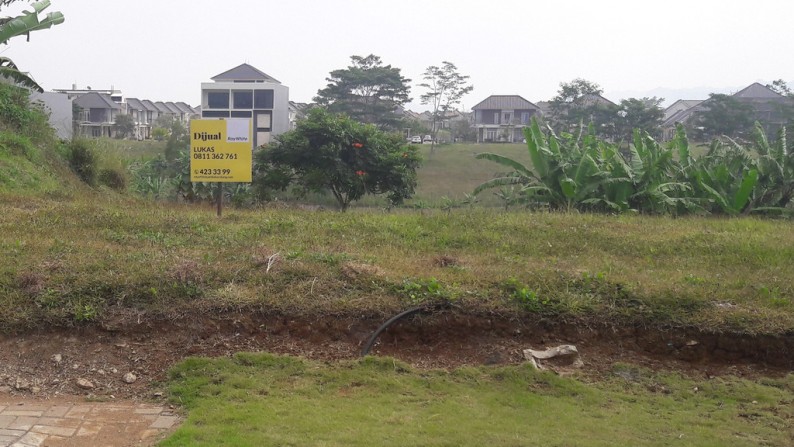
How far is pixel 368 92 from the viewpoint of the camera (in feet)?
150

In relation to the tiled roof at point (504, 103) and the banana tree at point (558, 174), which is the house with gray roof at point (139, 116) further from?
the banana tree at point (558, 174)

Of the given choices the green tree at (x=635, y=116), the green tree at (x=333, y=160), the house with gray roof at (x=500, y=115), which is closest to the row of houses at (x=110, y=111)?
the house with gray roof at (x=500, y=115)

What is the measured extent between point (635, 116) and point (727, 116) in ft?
15.1

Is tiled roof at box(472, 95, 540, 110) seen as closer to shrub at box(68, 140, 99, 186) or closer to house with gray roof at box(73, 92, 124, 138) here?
house with gray roof at box(73, 92, 124, 138)

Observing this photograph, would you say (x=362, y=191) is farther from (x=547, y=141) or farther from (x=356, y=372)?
(x=356, y=372)

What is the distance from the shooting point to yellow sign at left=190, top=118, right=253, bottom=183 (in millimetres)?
9031

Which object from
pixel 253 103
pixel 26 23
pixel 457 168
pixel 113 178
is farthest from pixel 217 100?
pixel 26 23

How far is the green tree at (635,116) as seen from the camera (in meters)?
39.5

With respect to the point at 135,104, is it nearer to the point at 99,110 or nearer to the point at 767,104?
the point at 99,110

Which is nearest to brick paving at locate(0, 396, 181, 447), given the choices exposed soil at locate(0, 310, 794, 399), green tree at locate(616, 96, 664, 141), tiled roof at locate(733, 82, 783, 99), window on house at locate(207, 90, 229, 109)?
exposed soil at locate(0, 310, 794, 399)

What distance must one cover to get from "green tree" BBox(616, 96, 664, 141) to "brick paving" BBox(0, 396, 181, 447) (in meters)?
37.7

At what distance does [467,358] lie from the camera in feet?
17.8

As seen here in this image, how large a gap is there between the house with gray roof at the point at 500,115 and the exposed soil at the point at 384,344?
54844 millimetres

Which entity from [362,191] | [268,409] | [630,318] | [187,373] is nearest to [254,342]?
[187,373]
